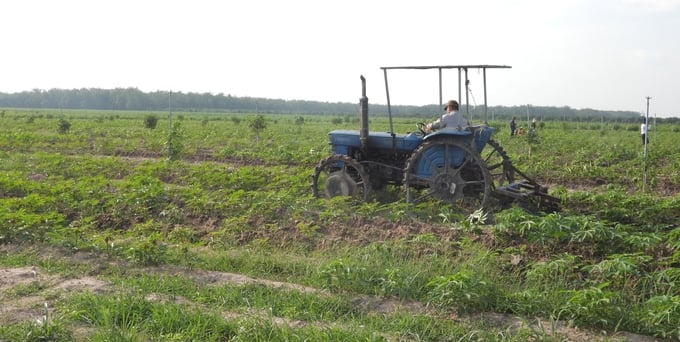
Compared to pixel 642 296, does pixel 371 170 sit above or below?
above

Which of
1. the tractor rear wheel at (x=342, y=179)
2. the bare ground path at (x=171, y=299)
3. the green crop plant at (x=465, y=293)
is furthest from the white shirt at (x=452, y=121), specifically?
the bare ground path at (x=171, y=299)

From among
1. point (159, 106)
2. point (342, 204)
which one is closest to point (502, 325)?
point (342, 204)

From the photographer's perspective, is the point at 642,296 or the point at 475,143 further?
the point at 475,143

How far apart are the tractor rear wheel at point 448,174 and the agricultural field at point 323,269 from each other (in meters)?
0.31

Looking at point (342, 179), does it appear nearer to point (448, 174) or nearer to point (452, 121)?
point (448, 174)

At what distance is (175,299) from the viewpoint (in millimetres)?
4832

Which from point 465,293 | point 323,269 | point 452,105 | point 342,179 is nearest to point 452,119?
point 452,105

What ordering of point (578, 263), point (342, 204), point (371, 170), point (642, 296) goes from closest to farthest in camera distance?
point (642, 296) < point (578, 263) < point (342, 204) < point (371, 170)

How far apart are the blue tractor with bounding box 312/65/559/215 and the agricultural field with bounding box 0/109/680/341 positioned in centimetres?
34

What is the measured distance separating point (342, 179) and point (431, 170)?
1.40 m

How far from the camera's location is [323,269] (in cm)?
536

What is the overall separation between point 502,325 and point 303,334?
1.51 metres

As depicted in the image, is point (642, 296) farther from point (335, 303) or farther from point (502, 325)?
point (335, 303)

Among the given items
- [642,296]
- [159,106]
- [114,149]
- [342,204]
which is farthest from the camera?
[159,106]
